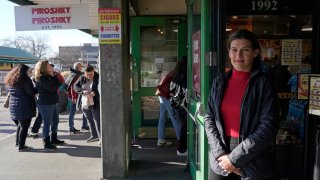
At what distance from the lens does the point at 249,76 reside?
7.55 ft

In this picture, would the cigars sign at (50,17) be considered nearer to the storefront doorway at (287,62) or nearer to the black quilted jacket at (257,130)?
the storefront doorway at (287,62)

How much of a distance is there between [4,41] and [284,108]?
54.1 meters

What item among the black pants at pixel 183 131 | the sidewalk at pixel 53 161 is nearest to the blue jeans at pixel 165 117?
the black pants at pixel 183 131

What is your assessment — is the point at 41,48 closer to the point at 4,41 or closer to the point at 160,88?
the point at 4,41

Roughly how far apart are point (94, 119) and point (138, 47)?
5.47ft

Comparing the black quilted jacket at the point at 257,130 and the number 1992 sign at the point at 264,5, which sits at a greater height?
the number 1992 sign at the point at 264,5

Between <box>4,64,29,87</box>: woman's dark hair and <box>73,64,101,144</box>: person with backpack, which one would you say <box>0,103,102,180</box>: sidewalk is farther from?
<box>4,64,29,87</box>: woman's dark hair

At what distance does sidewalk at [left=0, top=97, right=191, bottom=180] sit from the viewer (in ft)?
16.2

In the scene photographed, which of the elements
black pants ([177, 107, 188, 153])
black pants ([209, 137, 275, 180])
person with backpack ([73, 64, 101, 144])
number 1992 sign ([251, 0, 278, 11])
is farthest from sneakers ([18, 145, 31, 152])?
black pants ([209, 137, 275, 180])

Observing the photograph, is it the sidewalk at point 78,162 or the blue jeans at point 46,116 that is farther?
the blue jeans at point 46,116

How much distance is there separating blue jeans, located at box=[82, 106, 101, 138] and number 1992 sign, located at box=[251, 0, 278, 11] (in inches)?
153

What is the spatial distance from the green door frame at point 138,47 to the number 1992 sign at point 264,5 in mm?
2823

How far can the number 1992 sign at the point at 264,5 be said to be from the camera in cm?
400

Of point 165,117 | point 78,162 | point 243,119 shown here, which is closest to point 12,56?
point 165,117
